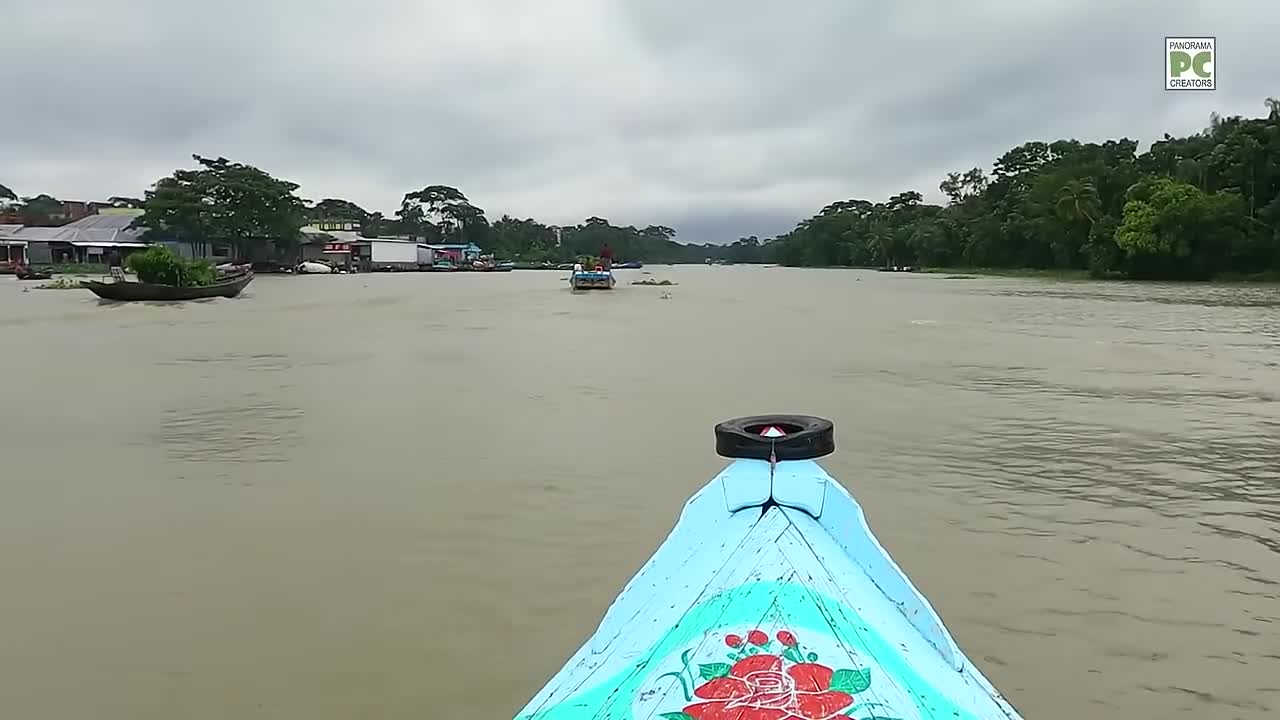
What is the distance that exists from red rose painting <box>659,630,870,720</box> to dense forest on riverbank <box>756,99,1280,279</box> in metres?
43.7

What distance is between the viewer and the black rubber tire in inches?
88.4

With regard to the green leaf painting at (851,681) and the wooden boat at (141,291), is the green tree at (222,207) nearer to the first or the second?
the wooden boat at (141,291)

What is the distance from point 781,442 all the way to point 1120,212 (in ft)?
176

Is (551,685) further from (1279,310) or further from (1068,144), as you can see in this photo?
(1068,144)

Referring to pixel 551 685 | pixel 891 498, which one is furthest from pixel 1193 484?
pixel 551 685

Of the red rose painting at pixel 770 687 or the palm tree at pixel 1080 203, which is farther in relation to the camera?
the palm tree at pixel 1080 203

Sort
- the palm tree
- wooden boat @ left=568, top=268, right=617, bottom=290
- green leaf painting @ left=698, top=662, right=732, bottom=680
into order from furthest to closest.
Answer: the palm tree → wooden boat @ left=568, top=268, right=617, bottom=290 → green leaf painting @ left=698, top=662, right=732, bottom=680

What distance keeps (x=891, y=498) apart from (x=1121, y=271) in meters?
45.5

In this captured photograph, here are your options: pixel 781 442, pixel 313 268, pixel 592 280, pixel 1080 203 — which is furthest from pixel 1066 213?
pixel 781 442

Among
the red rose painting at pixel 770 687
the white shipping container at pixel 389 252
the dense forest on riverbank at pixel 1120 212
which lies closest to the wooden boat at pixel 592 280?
the dense forest on riverbank at pixel 1120 212

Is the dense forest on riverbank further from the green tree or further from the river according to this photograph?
the green tree

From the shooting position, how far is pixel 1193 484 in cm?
570

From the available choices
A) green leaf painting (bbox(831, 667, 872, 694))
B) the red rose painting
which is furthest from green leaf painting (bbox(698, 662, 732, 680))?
green leaf painting (bbox(831, 667, 872, 694))

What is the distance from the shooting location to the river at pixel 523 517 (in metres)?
3.31
